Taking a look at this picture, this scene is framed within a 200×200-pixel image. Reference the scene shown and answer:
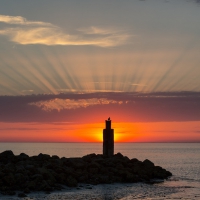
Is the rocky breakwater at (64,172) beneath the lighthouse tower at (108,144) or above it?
beneath

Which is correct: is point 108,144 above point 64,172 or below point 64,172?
above

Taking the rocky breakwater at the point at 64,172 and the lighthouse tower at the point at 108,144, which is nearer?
the rocky breakwater at the point at 64,172

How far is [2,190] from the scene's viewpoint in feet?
101

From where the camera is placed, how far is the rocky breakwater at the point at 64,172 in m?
32.1

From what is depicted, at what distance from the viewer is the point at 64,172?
36.3 m

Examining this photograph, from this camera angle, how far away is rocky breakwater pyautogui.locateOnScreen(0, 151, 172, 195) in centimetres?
3210

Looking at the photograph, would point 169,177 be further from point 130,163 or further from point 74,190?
point 74,190

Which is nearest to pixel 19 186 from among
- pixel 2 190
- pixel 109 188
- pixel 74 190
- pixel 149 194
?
pixel 2 190

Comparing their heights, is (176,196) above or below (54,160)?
below

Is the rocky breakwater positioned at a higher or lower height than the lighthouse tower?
lower

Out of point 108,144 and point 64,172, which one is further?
point 108,144

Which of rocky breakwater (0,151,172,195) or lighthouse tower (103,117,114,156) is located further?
lighthouse tower (103,117,114,156)

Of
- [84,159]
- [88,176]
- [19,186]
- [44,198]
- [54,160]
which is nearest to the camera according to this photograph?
[44,198]

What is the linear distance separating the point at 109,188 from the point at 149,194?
3.27 m
